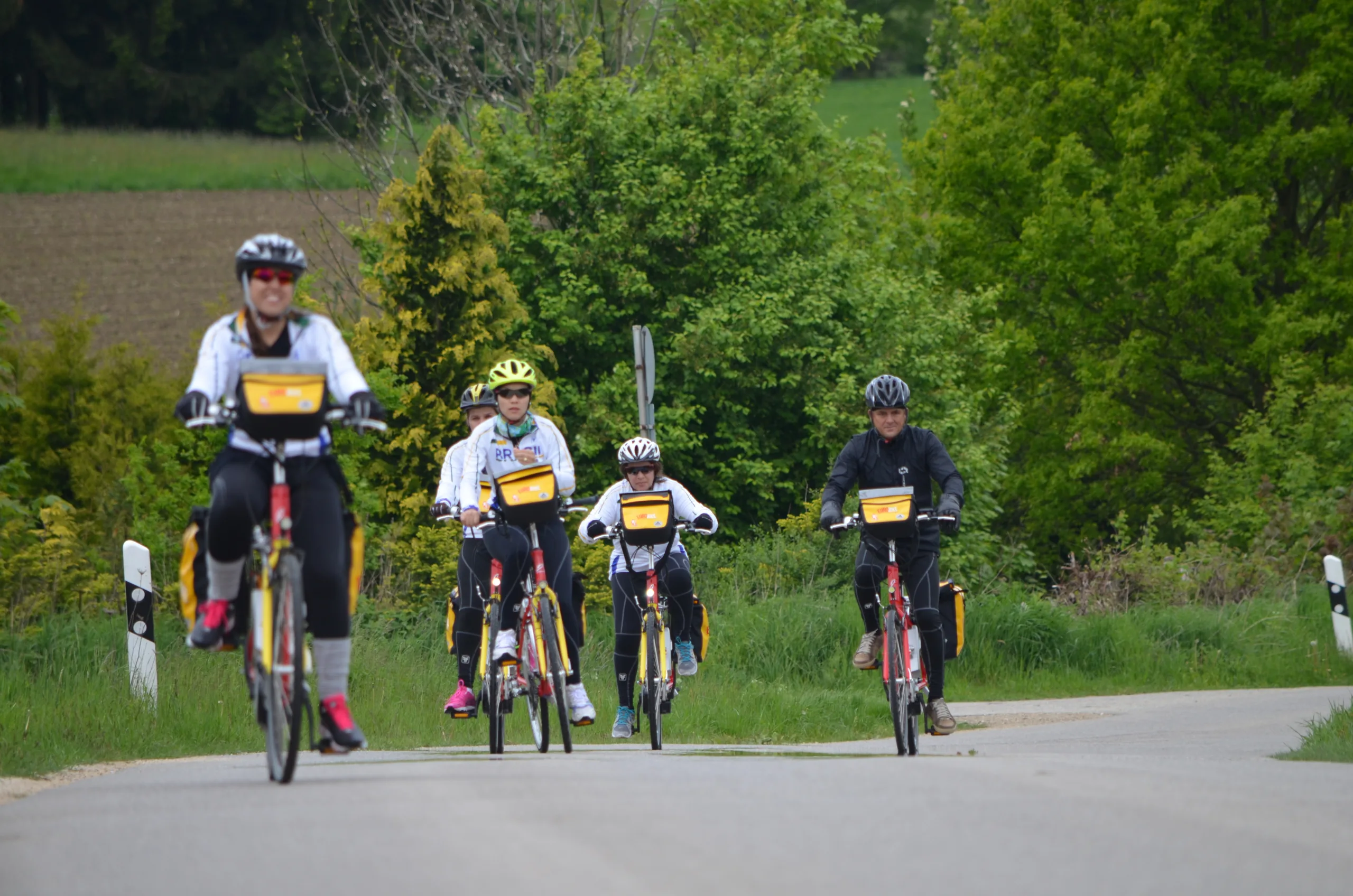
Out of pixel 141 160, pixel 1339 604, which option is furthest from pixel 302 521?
pixel 141 160

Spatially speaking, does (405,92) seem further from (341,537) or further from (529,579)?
(341,537)

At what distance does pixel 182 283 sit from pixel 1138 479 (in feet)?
92.9

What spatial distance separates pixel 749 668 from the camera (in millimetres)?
16688

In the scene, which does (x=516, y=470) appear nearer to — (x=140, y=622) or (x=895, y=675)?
(x=895, y=675)

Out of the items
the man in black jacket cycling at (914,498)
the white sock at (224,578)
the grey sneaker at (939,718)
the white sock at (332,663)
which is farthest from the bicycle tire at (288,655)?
the grey sneaker at (939,718)

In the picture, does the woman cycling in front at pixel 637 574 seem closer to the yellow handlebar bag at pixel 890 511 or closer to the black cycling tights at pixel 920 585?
the black cycling tights at pixel 920 585

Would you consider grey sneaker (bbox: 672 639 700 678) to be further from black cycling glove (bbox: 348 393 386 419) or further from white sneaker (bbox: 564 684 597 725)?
black cycling glove (bbox: 348 393 386 419)

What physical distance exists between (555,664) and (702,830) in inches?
177

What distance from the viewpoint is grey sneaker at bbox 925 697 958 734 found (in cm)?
1051

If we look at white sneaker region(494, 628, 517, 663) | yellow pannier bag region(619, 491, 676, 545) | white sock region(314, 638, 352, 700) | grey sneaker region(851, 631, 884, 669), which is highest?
yellow pannier bag region(619, 491, 676, 545)

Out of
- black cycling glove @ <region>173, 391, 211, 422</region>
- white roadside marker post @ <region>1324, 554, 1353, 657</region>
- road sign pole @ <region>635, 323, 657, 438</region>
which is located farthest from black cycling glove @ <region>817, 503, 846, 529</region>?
white roadside marker post @ <region>1324, 554, 1353, 657</region>

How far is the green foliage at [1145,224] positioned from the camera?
30188 millimetres

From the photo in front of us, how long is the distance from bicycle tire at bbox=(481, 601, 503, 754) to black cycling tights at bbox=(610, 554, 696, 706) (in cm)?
150

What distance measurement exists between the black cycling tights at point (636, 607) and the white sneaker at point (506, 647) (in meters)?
1.71
